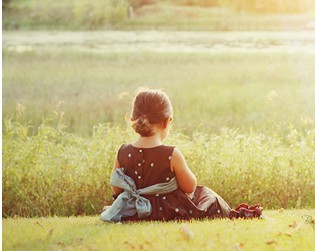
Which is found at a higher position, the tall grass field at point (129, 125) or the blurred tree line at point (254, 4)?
the blurred tree line at point (254, 4)

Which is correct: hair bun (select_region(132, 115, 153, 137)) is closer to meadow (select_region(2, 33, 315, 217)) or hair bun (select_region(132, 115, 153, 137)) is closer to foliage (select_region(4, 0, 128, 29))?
meadow (select_region(2, 33, 315, 217))

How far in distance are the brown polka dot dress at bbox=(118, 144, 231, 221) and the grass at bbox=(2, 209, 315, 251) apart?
0.09 metres

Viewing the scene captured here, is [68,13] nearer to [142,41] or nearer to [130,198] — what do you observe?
[142,41]

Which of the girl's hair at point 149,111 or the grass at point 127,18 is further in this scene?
the grass at point 127,18

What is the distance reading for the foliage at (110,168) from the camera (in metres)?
5.29

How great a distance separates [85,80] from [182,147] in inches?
34.5

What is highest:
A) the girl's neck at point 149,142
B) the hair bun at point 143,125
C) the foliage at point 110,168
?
the hair bun at point 143,125

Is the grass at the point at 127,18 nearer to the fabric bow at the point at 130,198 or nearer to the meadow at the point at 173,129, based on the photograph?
Result: the meadow at the point at 173,129

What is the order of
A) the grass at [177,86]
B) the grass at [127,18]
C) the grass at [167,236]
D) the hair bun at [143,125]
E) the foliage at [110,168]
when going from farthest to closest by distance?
1. the grass at [127,18]
2. the grass at [177,86]
3. the foliage at [110,168]
4. the hair bun at [143,125]
5. the grass at [167,236]

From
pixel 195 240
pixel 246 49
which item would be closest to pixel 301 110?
pixel 246 49

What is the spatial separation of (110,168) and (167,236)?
129 centimetres

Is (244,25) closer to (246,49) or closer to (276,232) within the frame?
(246,49)

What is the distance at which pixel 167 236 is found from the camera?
4121 mm

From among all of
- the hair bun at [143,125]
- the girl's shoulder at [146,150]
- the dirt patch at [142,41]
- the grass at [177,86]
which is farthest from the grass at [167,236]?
the dirt patch at [142,41]
